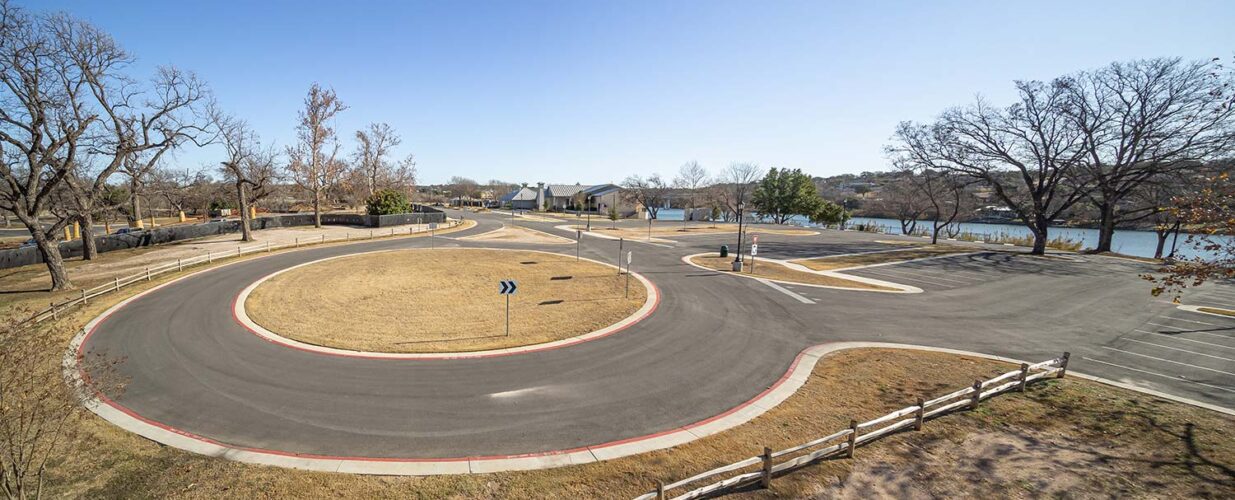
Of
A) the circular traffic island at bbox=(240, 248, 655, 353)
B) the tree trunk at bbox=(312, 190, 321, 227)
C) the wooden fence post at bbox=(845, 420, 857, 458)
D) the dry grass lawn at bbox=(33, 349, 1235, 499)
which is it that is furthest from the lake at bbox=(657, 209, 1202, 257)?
the tree trunk at bbox=(312, 190, 321, 227)

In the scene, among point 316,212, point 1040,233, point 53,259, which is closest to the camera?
point 53,259

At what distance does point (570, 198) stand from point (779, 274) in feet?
258

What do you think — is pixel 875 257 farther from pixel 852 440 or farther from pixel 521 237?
pixel 521 237

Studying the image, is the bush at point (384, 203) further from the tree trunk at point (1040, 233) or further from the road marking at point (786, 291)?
the tree trunk at point (1040, 233)

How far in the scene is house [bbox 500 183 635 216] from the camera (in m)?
93.7

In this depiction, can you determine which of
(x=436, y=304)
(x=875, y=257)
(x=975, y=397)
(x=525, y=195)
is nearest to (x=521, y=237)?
(x=436, y=304)

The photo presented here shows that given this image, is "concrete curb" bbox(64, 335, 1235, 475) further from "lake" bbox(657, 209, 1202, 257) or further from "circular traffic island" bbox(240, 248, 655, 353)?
"lake" bbox(657, 209, 1202, 257)

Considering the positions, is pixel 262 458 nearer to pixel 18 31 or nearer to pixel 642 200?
pixel 18 31

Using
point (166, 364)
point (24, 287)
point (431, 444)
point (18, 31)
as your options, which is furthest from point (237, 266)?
point (431, 444)

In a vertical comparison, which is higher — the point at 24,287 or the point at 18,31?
the point at 18,31

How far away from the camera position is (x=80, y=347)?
1398 cm

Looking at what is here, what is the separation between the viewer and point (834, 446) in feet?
27.8

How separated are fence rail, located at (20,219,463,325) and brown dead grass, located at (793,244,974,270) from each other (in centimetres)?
3598

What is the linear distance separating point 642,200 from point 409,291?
76.0 meters
